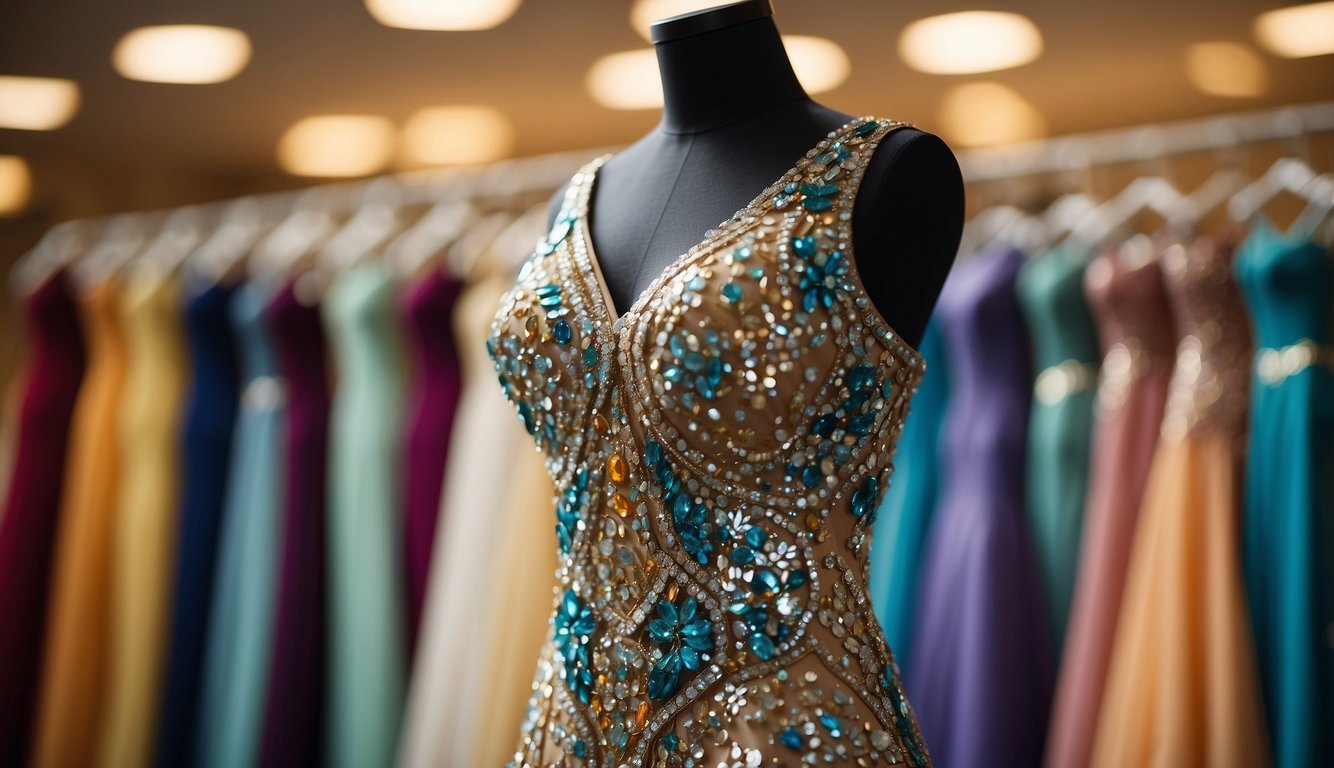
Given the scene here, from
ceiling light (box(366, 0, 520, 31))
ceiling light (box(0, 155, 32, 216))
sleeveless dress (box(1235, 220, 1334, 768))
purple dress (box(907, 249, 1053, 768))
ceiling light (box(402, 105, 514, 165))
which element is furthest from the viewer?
ceiling light (box(0, 155, 32, 216))

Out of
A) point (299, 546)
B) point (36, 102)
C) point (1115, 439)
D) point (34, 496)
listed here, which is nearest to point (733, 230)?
point (1115, 439)

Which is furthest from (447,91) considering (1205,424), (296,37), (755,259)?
(755,259)

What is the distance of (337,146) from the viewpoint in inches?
193

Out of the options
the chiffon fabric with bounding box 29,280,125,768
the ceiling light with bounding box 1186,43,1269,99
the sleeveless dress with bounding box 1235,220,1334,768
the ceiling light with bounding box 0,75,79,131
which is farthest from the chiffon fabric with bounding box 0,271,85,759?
the ceiling light with bounding box 1186,43,1269,99

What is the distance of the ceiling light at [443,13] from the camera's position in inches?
129

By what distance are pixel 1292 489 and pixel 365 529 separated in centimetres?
167

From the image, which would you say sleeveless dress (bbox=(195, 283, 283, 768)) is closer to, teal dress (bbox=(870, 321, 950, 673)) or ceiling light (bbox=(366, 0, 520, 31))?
ceiling light (bbox=(366, 0, 520, 31))

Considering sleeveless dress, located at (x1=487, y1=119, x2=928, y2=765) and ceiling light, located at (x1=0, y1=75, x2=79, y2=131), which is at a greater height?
ceiling light, located at (x1=0, y1=75, x2=79, y2=131)

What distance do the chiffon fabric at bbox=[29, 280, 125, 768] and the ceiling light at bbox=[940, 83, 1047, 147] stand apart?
2758 millimetres

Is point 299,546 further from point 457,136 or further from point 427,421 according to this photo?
point 457,136

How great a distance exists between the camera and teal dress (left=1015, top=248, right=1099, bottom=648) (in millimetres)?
2064

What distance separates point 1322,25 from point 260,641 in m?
3.19

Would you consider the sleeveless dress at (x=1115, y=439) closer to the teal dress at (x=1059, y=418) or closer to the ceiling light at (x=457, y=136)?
the teal dress at (x=1059, y=418)

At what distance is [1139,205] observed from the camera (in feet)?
7.00
